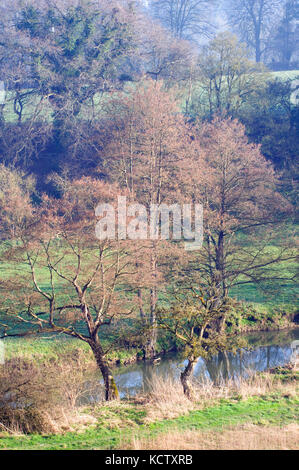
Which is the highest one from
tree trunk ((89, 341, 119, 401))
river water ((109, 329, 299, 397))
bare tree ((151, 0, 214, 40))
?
bare tree ((151, 0, 214, 40))

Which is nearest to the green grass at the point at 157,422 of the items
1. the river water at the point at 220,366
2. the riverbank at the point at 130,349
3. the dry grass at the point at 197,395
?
the dry grass at the point at 197,395

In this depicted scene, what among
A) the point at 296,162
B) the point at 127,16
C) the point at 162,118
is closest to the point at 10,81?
the point at 127,16

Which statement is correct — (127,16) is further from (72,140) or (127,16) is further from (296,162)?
(296,162)

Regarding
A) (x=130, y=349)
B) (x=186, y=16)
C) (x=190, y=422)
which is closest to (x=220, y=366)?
(x=130, y=349)

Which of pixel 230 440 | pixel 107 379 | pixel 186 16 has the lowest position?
pixel 107 379

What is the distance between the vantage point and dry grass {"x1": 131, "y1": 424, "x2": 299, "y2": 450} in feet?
32.4

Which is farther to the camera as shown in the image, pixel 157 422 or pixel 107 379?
pixel 107 379

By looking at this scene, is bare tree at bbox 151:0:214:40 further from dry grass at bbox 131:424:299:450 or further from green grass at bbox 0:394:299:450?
dry grass at bbox 131:424:299:450

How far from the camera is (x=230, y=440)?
1026 cm

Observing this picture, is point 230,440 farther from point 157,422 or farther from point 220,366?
point 220,366

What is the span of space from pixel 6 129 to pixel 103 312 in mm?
23423

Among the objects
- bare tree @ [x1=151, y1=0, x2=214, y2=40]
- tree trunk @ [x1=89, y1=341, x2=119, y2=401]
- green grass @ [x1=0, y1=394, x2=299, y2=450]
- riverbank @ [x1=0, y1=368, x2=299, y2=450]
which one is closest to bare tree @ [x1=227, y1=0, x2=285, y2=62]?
bare tree @ [x1=151, y1=0, x2=214, y2=40]

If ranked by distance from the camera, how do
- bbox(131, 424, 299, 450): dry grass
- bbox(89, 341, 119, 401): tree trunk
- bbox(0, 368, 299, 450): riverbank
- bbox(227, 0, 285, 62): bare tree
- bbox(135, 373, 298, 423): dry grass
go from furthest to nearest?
bbox(227, 0, 285, 62): bare tree < bbox(89, 341, 119, 401): tree trunk < bbox(135, 373, 298, 423): dry grass < bbox(0, 368, 299, 450): riverbank < bbox(131, 424, 299, 450): dry grass

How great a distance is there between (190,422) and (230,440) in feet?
5.51
